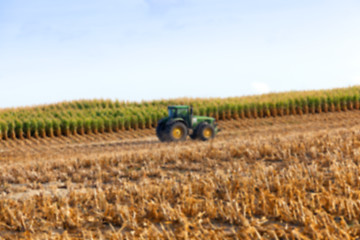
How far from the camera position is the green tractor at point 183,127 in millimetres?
15992

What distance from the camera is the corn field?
910 inches

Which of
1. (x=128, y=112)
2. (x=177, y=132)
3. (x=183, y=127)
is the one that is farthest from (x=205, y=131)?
(x=128, y=112)

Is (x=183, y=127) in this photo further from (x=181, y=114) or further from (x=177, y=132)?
(x=181, y=114)

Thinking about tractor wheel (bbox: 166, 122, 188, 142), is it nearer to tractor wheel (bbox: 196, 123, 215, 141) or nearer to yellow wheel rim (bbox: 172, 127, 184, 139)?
yellow wheel rim (bbox: 172, 127, 184, 139)

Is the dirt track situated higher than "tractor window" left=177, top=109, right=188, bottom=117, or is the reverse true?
"tractor window" left=177, top=109, right=188, bottom=117

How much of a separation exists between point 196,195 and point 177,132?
33.7 feet

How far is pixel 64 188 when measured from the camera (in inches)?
295

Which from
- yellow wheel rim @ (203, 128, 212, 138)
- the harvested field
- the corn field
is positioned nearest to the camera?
the harvested field

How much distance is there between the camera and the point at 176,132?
16.0 m

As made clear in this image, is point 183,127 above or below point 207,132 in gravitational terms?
above

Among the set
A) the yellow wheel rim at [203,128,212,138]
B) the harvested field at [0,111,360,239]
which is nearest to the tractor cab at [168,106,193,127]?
the yellow wheel rim at [203,128,212,138]

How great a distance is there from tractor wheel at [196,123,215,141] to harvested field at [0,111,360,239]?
Result: 6.75 metres

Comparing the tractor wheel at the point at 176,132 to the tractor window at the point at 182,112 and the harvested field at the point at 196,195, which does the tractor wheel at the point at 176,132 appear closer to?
the tractor window at the point at 182,112

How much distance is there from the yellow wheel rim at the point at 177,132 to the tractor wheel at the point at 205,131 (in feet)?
2.69
